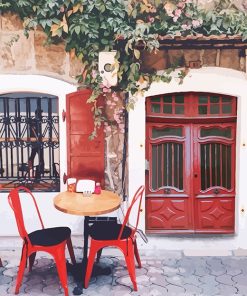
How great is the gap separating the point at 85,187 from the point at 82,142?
35.4 inches

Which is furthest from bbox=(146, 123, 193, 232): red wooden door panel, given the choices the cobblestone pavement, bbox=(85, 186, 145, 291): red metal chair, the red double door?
bbox=(85, 186, 145, 291): red metal chair

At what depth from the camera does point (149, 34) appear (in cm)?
658

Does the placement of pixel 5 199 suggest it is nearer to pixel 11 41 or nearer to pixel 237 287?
pixel 11 41

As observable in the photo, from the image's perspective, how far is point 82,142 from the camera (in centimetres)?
725

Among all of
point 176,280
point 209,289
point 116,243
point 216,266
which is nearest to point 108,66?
point 116,243

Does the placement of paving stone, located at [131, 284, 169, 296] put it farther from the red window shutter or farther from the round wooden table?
the red window shutter

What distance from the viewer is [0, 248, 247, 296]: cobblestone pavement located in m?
5.86

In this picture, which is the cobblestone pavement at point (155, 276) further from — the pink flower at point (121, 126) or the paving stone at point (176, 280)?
the pink flower at point (121, 126)

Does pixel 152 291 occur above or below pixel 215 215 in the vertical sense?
below

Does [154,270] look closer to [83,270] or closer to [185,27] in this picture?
[83,270]

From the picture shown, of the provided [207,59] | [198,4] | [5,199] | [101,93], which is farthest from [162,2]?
[5,199]

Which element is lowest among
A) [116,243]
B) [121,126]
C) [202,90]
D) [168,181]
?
[116,243]

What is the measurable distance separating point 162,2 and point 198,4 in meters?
0.56

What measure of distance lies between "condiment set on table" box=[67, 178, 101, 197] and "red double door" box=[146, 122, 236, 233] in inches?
43.6
